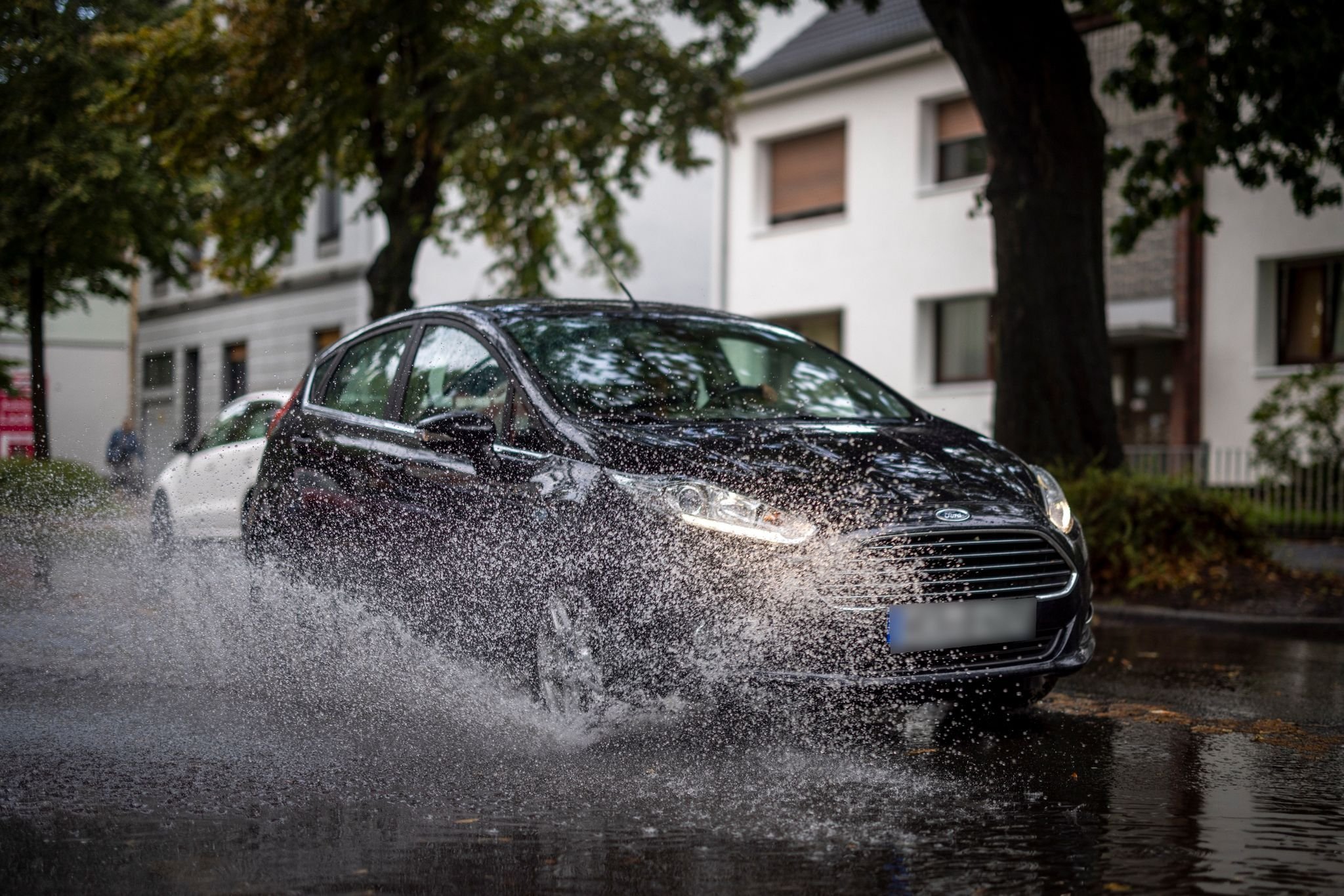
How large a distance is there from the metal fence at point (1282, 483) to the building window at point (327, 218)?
20.6m

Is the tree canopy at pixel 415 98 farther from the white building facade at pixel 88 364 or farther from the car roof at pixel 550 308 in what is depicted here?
the white building facade at pixel 88 364

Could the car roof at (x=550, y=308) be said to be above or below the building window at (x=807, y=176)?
below

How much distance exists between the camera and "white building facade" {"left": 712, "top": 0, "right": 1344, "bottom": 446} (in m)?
21.8

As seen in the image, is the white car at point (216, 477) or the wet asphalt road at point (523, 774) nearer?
the wet asphalt road at point (523, 774)

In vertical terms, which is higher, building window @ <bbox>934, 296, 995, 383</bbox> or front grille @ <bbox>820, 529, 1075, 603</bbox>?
building window @ <bbox>934, 296, 995, 383</bbox>

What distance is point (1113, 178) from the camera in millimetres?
23062

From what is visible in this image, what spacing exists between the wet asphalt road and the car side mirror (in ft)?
2.61

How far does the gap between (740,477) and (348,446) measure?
2.28m

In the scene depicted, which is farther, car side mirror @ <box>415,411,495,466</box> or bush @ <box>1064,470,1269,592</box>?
bush @ <box>1064,470,1269,592</box>

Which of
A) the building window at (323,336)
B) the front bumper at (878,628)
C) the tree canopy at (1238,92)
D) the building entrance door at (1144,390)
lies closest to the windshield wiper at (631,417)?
the front bumper at (878,628)

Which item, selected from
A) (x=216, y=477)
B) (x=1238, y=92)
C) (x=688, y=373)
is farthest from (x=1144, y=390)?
(x=688, y=373)

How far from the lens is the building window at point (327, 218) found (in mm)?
35438

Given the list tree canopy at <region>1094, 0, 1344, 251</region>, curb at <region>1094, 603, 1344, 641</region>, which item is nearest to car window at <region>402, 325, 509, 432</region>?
curb at <region>1094, 603, 1344, 641</region>

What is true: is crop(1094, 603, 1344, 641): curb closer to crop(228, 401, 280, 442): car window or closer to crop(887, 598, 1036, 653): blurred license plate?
crop(887, 598, 1036, 653): blurred license plate
